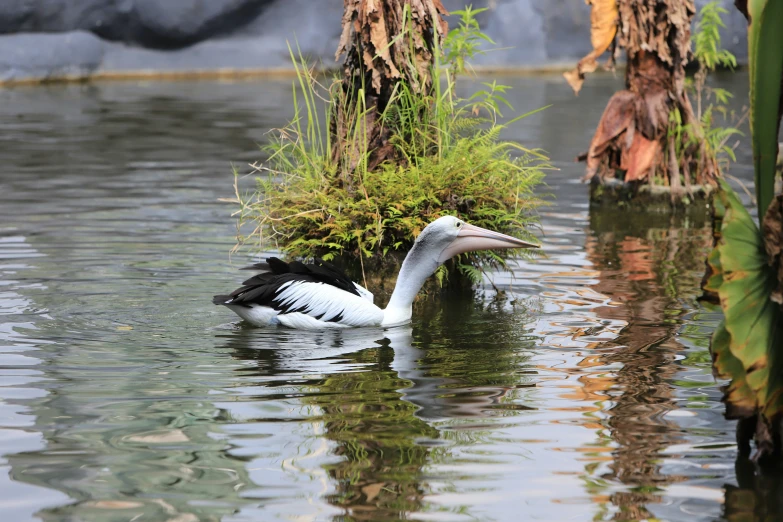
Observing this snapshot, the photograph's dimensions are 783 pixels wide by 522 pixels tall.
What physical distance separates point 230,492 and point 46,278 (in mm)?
4346

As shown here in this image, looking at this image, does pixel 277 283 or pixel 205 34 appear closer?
pixel 277 283

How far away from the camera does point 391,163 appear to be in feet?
25.2

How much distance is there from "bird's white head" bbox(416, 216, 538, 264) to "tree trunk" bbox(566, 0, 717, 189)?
15.3 feet

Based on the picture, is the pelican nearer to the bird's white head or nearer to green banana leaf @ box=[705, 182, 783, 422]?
the bird's white head

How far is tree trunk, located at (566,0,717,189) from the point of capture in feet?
35.6

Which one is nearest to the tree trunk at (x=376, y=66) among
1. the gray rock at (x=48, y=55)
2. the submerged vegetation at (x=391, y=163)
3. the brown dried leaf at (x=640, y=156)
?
the submerged vegetation at (x=391, y=163)

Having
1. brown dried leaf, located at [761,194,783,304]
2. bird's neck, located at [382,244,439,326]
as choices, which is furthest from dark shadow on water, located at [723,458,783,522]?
bird's neck, located at [382,244,439,326]

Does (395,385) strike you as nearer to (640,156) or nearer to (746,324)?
(746,324)

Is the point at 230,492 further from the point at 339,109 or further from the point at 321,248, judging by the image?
the point at 339,109

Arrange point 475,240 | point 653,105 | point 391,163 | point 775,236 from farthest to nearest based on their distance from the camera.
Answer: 1. point 653,105
2. point 391,163
3. point 475,240
4. point 775,236

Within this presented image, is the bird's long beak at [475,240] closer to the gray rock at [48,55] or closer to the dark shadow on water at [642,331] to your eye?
the dark shadow on water at [642,331]

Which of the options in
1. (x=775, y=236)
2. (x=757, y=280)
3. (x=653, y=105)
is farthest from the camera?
(x=653, y=105)

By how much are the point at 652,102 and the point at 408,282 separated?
17.6 feet

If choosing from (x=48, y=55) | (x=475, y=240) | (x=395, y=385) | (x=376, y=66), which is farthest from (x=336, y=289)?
(x=48, y=55)
